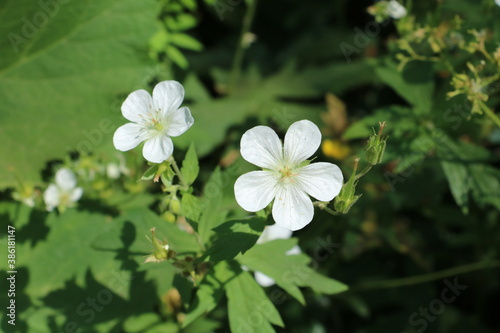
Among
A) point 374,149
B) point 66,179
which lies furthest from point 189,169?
point 66,179

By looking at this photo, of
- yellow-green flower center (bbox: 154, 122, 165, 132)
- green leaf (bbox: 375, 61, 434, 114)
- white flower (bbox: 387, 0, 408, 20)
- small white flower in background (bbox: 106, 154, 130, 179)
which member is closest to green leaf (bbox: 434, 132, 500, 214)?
green leaf (bbox: 375, 61, 434, 114)

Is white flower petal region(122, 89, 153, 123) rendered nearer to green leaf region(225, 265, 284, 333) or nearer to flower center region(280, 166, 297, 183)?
flower center region(280, 166, 297, 183)

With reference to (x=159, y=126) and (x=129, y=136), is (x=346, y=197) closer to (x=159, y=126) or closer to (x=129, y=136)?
(x=159, y=126)

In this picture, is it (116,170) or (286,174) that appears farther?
(116,170)

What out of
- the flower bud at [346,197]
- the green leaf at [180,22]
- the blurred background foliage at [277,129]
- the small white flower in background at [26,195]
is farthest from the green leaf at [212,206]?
the green leaf at [180,22]

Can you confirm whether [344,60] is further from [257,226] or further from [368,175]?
[257,226]
